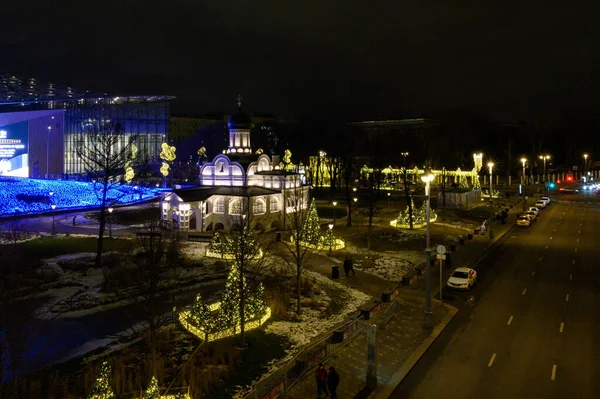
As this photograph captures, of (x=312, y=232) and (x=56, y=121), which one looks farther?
(x=56, y=121)

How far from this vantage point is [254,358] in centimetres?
1778

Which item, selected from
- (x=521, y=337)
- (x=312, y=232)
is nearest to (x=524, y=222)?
(x=312, y=232)

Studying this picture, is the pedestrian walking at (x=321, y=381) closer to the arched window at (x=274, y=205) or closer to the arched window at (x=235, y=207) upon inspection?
the arched window at (x=235, y=207)

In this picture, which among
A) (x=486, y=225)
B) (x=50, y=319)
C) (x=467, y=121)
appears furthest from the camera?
(x=467, y=121)

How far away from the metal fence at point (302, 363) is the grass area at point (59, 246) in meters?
16.7

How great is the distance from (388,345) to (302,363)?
A: 460cm

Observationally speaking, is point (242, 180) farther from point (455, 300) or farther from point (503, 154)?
point (503, 154)

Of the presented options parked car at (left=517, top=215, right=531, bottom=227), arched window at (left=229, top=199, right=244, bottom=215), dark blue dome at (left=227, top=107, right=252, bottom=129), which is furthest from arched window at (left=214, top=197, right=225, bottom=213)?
parked car at (left=517, top=215, right=531, bottom=227)

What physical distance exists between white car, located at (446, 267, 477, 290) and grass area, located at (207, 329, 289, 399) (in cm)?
1105

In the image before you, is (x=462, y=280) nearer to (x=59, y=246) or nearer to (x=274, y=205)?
(x=274, y=205)

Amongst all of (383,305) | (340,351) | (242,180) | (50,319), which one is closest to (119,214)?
(242,180)

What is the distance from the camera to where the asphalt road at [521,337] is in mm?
15719

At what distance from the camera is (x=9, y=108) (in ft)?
323

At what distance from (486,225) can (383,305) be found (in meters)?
27.4
